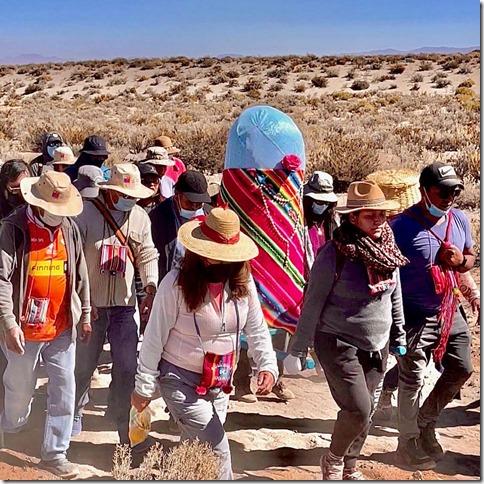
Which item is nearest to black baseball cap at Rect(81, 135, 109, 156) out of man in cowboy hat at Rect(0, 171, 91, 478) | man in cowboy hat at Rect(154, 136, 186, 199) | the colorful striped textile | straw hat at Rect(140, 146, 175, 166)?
straw hat at Rect(140, 146, 175, 166)

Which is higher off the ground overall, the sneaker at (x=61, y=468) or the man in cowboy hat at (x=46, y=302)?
the man in cowboy hat at (x=46, y=302)

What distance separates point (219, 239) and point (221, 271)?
0.54 feet

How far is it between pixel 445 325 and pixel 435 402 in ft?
1.94

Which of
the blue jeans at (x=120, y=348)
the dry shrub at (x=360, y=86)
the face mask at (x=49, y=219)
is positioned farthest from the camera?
the dry shrub at (x=360, y=86)

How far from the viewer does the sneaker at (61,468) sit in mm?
4512

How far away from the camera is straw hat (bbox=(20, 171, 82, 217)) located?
421 centimetres

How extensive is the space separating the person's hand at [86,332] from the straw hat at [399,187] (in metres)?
2.31

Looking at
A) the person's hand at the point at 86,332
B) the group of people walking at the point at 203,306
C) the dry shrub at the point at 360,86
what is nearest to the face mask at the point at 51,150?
the group of people walking at the point at 203,306

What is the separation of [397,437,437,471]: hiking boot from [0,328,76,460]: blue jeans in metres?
2.29

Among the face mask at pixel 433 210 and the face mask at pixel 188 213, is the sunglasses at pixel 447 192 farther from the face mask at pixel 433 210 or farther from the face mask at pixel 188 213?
the face mask at pixel 188 213

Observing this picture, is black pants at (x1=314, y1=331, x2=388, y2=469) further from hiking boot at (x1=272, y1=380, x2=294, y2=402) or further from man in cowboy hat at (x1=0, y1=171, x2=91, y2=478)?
hiking boot at (x1=272, y1=380, x2=294, y2=402)

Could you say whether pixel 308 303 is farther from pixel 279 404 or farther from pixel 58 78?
pixel 58 78

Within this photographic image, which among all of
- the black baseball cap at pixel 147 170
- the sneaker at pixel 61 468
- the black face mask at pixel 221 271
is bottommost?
the sneaker at pixel 61 468

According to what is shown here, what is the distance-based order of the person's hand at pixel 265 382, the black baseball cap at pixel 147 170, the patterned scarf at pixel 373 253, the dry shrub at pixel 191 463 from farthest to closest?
the black baseball cap at pixel 147 170 < the patterned scarf at pixel 373 253 < the person's hand at pixel 265 382 < the dry shrub at pixel 191 463
